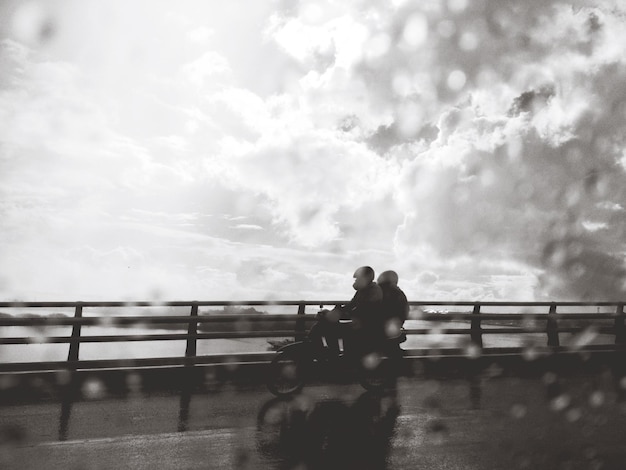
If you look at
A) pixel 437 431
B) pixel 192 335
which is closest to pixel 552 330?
pixel 437 431

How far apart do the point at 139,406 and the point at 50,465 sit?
252 centimetres

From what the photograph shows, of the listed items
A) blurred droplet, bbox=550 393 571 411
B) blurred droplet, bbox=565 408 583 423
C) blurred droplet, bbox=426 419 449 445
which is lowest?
blurred droplet, bbox=426 419 449 445

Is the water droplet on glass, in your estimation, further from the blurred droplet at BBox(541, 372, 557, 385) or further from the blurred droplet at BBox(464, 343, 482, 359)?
the blurred droplet at BBox(464, 343, 482, 359)

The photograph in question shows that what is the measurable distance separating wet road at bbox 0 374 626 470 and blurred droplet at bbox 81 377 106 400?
7cm

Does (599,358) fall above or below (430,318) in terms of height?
below

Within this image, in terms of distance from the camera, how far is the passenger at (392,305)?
9.30 meters

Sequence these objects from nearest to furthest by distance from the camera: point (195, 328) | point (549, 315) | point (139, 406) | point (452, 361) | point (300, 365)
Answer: point (139, 406) → point (300, 365) → point (195, 328) → point (452, 361) → point (549, 315)

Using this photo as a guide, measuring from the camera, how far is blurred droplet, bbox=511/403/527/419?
25.9 ft

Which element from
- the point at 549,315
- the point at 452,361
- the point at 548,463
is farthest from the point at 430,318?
the point at 548,463

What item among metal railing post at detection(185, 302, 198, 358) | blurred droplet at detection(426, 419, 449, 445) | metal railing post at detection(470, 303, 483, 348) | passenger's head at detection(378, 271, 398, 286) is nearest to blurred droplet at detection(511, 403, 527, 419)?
blurred droplet at detection(426, 419, 449, 445)

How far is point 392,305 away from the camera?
9359 mm

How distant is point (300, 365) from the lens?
863 centimetres

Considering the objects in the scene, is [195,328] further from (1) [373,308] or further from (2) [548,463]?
(2) [548,463]

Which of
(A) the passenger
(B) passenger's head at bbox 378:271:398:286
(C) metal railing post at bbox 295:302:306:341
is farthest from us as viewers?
→ (C) metal railing post at bbox 295:302:306:341
